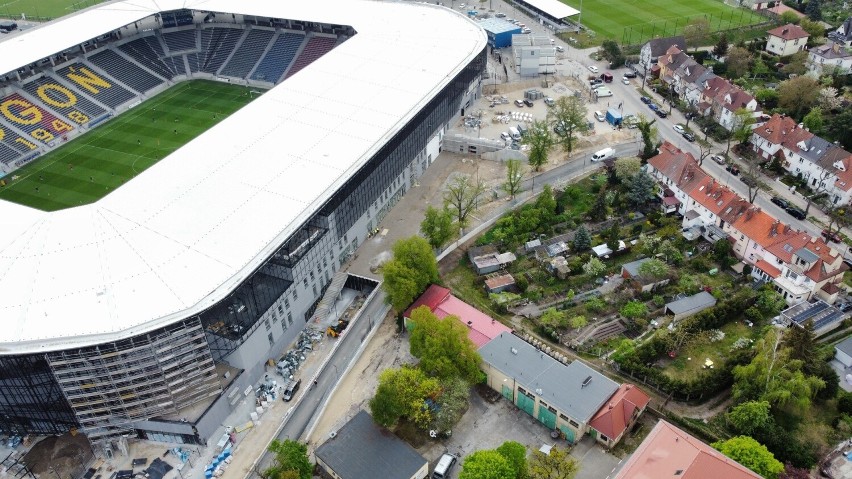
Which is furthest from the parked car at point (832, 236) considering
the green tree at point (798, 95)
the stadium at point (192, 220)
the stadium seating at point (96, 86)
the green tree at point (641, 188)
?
the stadium seating at point (96, 86)

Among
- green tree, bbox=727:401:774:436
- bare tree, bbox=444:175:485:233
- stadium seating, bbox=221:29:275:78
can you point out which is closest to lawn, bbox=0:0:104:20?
stadium seating, bbox=221:29:275:78

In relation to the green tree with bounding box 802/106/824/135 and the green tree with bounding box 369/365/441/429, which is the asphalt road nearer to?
the green tree with bounding box 369/365/441/429

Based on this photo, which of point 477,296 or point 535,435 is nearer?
point 535,435

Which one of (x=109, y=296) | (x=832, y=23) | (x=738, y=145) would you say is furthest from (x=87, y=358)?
(x=832, y=23)

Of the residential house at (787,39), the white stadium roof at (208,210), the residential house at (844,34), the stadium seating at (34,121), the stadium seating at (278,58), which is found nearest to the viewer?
the white stadium roof at (208,210)

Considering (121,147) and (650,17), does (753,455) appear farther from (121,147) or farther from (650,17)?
(650,17)

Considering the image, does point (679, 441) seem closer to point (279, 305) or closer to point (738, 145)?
point (279, 305)

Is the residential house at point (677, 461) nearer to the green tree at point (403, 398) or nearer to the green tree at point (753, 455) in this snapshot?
the green tree at point (753, 455)
